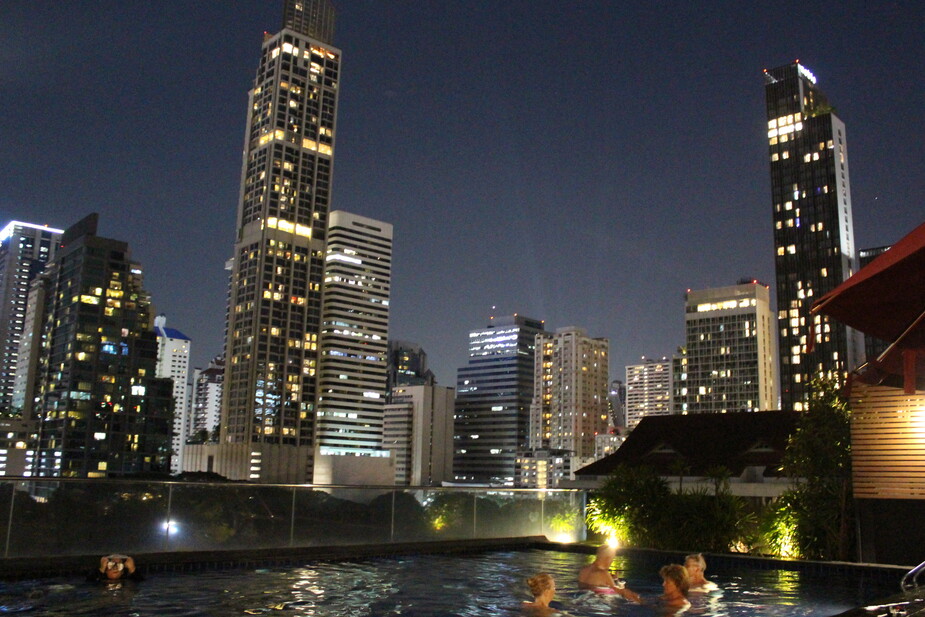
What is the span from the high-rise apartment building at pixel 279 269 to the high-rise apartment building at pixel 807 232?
97.9 metres

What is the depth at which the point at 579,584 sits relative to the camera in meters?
14.6

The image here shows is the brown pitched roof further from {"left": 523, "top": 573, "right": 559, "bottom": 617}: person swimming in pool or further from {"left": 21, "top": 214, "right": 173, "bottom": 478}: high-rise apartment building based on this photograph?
{"left": 21, "top": 214, "right": 173, "bottom": 478}: high-rise apartment building

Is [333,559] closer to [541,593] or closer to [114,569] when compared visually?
[114,569]

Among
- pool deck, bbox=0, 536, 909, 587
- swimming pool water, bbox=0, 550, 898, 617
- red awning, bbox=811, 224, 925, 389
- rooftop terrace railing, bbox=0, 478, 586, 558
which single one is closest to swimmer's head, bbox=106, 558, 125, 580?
swimming pool water, bbox=0, 550, 898, 617

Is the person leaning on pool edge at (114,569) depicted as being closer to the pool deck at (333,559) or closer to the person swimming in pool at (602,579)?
the pool deck at (333,559)

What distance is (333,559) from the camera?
16.9m

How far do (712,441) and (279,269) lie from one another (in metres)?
151

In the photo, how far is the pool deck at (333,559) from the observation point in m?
13.4

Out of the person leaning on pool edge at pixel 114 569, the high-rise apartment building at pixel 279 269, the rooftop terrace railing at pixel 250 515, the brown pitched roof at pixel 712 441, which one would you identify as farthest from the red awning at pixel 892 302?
the high-rise apartment building at pixel 279 269

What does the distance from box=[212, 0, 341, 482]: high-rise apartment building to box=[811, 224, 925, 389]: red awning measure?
170064 millimetres

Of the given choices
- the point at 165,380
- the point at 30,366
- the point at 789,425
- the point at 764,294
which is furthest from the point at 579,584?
the point at 30,366

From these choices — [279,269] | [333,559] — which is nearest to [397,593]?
[333,559]

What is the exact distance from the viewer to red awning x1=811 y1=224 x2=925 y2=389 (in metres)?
11.3

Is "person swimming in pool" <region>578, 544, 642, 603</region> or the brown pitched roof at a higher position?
the brown pitched roof
